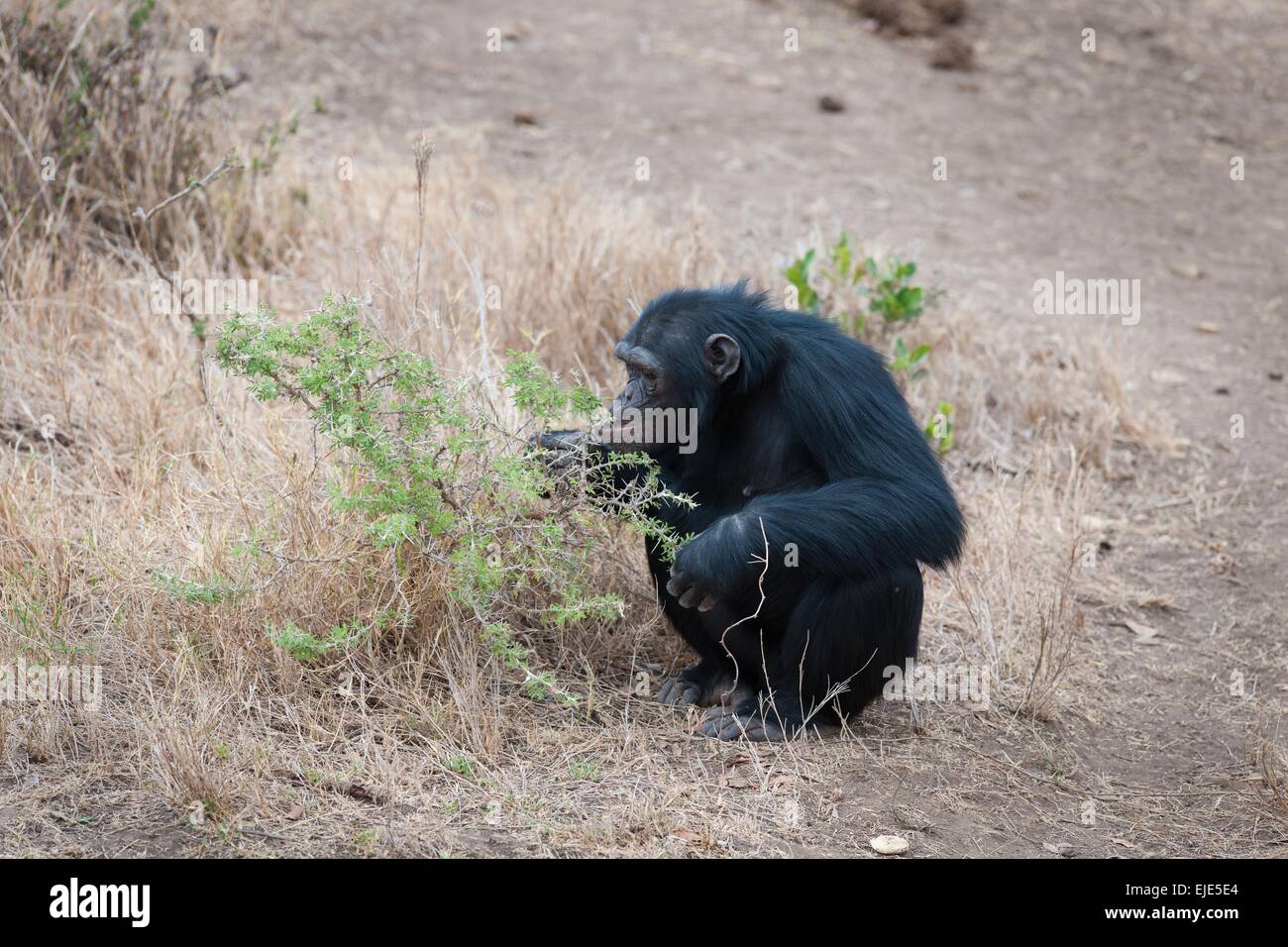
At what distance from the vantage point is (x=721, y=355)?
5129 mm

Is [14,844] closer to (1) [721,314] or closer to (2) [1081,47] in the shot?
(1) [721,314]

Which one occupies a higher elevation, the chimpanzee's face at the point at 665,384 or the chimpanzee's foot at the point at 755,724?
the chimpanzee's face at the point at 665,384

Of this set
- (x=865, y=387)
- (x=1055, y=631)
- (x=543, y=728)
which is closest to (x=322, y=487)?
(x=543, y=728)

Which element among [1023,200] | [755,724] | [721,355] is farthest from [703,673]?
[1023,200]

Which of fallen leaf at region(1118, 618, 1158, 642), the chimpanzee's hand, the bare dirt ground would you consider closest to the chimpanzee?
the chimpanzee's hand

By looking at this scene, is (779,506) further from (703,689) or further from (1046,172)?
(1046,172)

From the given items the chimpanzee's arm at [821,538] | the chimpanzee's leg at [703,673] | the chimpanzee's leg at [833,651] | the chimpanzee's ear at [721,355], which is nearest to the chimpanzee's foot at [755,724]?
the chimpanzee's leg at [833,651]

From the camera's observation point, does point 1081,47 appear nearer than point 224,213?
No

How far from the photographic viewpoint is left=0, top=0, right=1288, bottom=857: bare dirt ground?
195 inches

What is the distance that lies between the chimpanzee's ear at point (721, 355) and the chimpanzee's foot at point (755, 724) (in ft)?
4.12

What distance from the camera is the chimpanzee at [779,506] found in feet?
15.7

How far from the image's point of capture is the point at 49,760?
14.5ft

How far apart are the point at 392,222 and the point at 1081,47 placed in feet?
29.5

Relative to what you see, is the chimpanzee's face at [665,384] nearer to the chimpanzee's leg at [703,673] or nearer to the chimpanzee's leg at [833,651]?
the chimpanzee's leg at [703,673]
